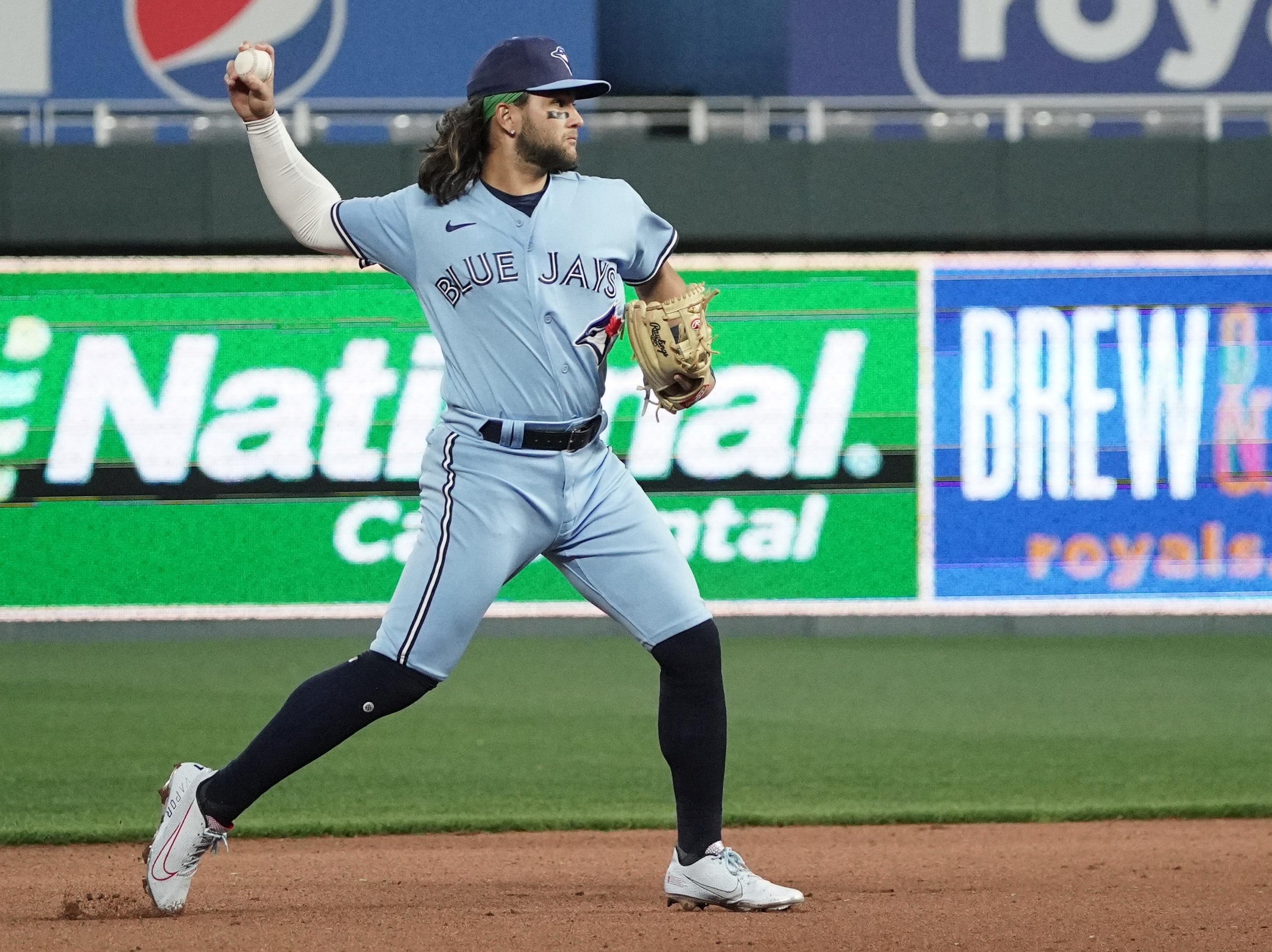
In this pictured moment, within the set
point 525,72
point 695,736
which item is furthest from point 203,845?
point 525,72

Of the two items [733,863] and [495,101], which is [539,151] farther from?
[733,863]

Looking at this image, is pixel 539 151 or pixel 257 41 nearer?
pixel 539 151

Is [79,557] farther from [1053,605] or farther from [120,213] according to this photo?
[1053,605]

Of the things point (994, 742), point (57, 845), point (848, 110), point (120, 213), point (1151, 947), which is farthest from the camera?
point (848, 110)

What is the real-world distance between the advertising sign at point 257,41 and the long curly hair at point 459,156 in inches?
323

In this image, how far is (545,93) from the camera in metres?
A: 3.51

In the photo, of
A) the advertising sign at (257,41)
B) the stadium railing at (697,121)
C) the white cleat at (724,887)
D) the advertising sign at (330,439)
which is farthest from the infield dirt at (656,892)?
the advertising sign at (257,41)

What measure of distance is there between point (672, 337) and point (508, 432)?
0.42 m

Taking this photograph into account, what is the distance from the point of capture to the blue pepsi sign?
40.5 feet

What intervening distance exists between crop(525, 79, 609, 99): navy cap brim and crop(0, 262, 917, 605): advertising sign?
646 centimetres

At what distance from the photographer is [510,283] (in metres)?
3.47

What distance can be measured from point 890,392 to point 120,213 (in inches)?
177

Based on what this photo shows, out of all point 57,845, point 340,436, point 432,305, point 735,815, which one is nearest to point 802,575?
point 340,436

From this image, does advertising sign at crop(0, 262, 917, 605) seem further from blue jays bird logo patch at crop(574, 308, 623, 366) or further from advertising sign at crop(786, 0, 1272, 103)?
blue jays bird logo patch at crop(574, 308, 623, 366)
